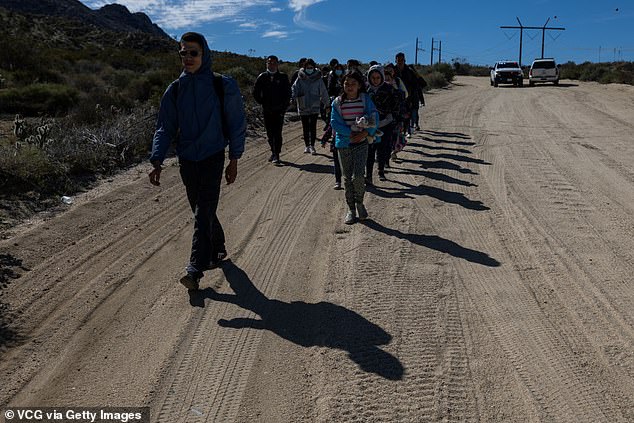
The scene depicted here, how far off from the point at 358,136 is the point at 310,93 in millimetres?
4920

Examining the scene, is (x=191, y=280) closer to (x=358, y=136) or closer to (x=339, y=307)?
(x=339, y=307)

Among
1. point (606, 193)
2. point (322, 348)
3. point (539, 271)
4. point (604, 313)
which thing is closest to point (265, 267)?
point (322, 348)

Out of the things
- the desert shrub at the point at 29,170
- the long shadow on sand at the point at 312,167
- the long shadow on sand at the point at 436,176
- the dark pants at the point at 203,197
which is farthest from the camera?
the long shadow on sand at the point at 312,167

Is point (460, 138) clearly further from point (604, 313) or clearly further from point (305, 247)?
point (604, 313)

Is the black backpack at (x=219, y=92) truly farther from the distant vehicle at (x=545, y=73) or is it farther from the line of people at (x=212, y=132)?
the distant vehicle at (x=545, y=73)

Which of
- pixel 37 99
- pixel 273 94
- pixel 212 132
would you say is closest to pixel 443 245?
pixel 212 132

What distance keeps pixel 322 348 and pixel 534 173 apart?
6484 mm

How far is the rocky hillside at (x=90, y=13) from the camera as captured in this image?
74.1 meters

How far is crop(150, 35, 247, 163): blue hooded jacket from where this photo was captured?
191 inches

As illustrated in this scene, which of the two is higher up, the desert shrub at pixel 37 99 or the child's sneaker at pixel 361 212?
the desert shrub at pixel 37 99

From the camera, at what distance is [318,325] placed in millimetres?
4344

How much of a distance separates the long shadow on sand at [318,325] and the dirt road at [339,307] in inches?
0.7

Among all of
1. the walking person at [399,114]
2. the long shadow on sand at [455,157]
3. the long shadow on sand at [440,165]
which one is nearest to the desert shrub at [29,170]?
the walking person at [399,114]

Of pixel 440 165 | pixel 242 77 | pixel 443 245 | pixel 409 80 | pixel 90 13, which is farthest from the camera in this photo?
pixel 90 13
